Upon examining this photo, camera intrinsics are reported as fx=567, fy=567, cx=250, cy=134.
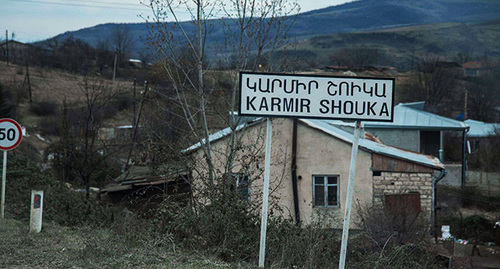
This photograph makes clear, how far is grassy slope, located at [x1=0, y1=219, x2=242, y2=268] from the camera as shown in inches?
234

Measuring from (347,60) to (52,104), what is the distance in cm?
5441

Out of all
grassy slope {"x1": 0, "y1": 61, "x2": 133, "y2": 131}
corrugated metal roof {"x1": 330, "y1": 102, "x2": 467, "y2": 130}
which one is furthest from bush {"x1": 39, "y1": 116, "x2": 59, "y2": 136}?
corrugated metal roof {"x1": 330, "y1": 102, "x2": 467, "y2": 130}

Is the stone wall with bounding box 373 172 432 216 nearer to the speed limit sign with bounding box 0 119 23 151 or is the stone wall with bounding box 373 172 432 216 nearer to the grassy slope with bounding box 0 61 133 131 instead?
the speed limit sign with bounding box 0 119 23 151

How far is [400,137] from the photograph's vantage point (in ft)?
110

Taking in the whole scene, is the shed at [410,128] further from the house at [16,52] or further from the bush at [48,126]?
the house at [16,52]

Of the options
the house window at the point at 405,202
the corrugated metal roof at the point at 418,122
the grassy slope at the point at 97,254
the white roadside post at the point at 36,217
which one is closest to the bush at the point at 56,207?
the white roadside post at the point at 36,217

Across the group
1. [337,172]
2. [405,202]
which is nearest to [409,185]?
[405,202]

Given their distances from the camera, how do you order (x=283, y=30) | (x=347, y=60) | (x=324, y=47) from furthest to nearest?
(x=324, y=47) < (x=347, y=60) < (x=283, y=30)

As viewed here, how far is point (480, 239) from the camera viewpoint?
23656 mm

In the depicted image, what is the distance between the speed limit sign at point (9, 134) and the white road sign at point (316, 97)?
24.2 ft

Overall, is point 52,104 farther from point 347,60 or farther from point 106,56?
point 347,60

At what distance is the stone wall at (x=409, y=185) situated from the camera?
830 inches

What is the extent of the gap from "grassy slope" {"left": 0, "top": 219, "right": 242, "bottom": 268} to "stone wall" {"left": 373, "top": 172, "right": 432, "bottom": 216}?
15400 millimetres

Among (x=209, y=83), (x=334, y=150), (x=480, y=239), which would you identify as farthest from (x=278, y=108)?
(x=480, y=239)
